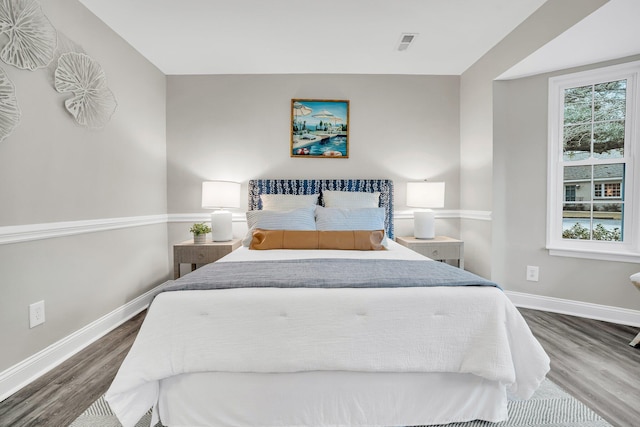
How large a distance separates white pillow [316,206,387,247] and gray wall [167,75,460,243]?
0.77 metres

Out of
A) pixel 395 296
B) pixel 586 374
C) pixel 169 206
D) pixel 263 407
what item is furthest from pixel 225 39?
pixel 586 374

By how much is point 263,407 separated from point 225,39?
2.93 meters

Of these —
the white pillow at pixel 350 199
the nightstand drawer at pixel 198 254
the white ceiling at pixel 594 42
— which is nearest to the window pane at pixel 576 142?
the white ceiling at pixel 594 42

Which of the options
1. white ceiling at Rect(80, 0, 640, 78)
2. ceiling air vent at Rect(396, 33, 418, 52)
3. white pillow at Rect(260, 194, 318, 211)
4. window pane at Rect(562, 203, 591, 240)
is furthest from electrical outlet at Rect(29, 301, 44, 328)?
window pane at Rect(562, 203, 591, 240)

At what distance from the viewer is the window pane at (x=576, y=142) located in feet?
A: 9.45

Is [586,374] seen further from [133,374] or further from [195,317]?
[133,374]

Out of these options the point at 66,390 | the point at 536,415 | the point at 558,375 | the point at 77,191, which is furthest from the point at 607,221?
the point at 77,191

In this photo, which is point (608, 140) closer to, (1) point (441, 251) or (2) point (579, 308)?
(2) point (579, 308)

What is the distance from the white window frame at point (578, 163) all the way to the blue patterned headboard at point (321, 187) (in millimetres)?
1538

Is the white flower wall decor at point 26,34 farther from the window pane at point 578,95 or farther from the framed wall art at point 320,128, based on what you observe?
the window pane at point 578,95

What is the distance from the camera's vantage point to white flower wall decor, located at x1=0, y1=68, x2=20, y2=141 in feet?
5.72

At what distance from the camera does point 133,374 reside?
4.41 ft

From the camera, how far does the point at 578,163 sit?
9.57 ft

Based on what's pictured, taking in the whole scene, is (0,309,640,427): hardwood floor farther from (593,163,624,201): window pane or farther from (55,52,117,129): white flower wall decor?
(55,52,117,129): white flower wall decor
